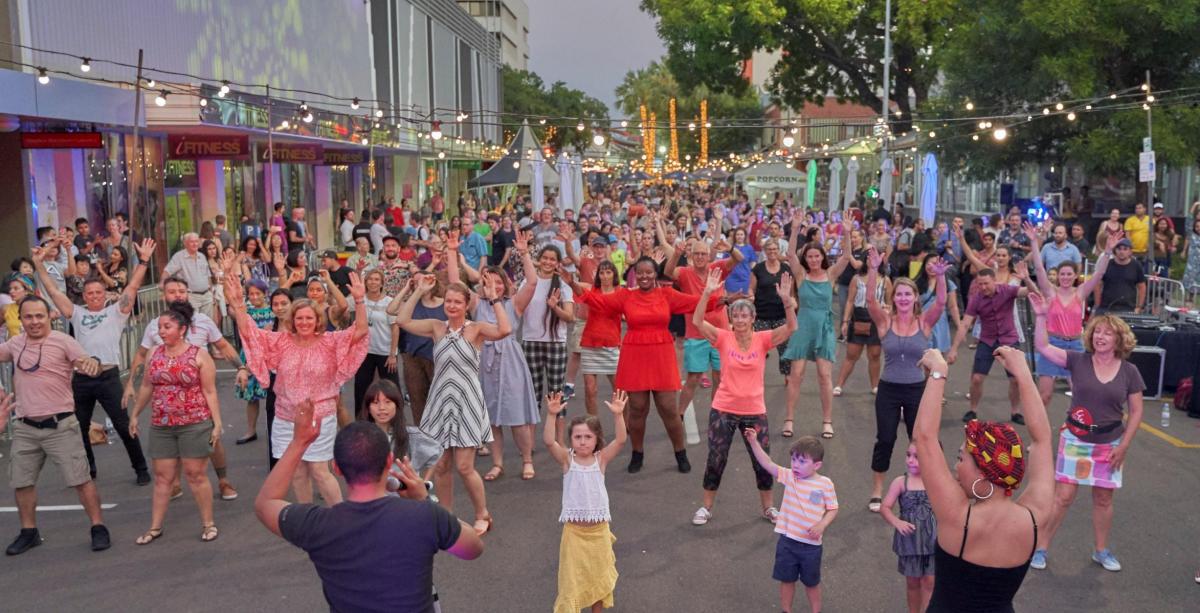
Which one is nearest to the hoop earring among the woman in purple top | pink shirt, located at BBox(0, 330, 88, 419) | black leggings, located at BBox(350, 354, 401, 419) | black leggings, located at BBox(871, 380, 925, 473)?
the woman in purple top

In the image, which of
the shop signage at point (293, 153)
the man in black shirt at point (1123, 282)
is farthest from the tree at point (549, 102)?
the man in black shirt at point (1123, 282)

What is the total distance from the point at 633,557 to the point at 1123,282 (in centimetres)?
887

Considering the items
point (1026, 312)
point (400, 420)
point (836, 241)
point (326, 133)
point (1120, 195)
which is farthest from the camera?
point (1120, 195)

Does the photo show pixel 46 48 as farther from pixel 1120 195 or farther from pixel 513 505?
pixel 1120 195

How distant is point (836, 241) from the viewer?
1978 centimetres

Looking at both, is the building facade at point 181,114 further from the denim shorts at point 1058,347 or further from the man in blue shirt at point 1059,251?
the man in blue shirt at point 1059,251

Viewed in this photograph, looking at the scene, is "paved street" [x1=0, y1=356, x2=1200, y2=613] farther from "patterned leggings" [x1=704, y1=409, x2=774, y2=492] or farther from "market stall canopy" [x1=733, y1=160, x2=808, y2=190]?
"market stall canopy" [x1=733, y1=160, x2=808, y2=190]

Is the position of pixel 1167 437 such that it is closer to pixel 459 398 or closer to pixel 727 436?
pixel 727 436

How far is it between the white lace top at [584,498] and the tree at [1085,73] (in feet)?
54.1

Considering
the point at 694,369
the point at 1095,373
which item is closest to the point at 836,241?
the point at 694,369

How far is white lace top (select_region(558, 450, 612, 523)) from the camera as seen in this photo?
5.56 m

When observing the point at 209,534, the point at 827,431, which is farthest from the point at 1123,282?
the point at 209,534

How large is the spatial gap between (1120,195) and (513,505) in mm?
24942

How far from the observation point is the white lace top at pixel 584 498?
556cm
